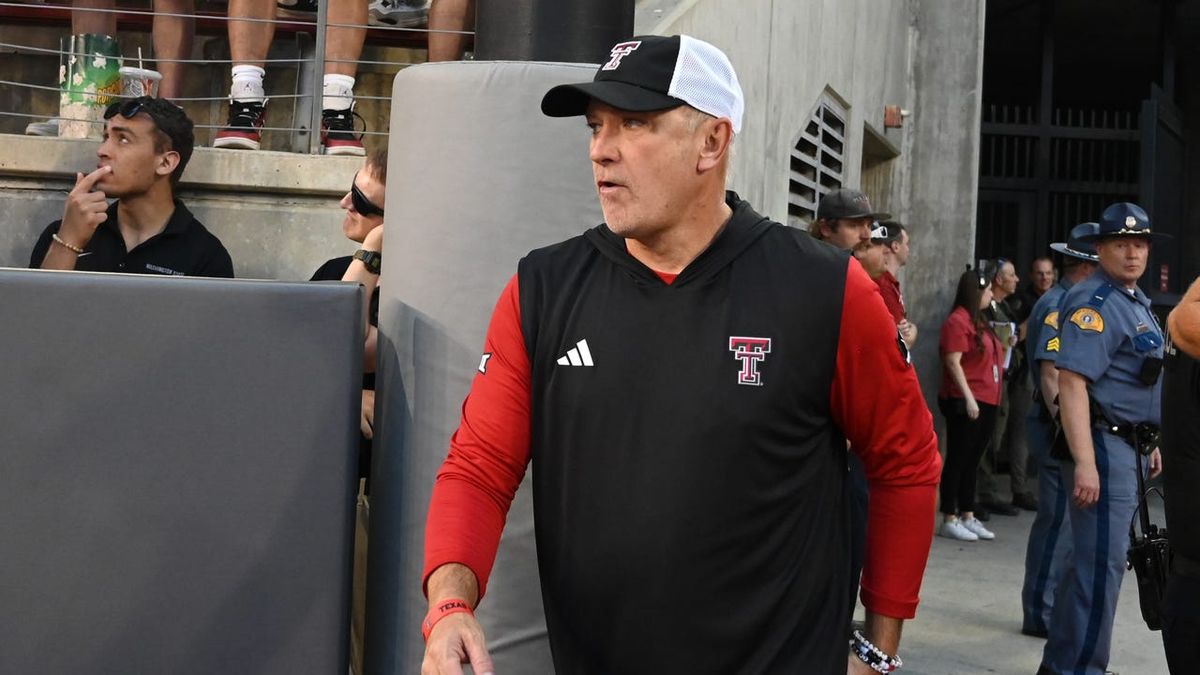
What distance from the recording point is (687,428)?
228 centimetres

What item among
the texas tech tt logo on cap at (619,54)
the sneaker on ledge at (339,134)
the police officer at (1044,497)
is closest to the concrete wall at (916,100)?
the police officer at (1044,497)

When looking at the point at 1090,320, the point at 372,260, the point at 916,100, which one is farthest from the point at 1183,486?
the point at 916,100

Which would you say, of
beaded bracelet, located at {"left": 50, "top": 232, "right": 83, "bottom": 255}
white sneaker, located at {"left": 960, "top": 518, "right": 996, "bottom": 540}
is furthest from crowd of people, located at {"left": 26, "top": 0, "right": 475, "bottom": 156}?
white sneaker, located at {"left": 960, "top": 518, "right": 996, "bottom": 540}

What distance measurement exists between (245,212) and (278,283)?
6.94 feet

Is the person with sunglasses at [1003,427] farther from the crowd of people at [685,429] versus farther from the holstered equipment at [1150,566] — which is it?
the crowd of people at [685,429]

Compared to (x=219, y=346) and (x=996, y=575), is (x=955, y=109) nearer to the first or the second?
(x=996, y=575)

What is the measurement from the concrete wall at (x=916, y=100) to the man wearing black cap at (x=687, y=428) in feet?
17.6

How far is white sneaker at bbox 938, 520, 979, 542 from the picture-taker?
984 cm

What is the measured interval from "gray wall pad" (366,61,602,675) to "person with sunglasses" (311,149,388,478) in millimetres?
689

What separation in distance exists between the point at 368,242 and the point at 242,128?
131 centimetres

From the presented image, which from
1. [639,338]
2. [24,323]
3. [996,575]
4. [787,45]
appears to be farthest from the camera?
[996,575]

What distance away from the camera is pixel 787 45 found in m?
7.64

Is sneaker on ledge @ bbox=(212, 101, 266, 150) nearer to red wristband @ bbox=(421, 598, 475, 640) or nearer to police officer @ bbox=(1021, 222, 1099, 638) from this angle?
red wristband @ bbox=(421, 598, 475, 640)

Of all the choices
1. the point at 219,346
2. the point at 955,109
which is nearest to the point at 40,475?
the point at 219,346
